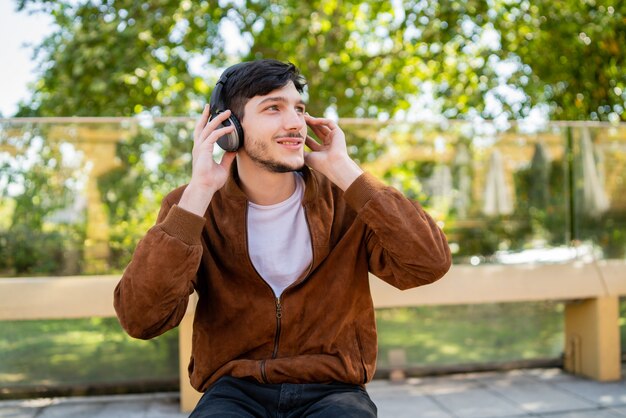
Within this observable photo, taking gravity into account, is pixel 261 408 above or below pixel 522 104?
below

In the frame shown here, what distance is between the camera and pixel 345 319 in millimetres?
2105

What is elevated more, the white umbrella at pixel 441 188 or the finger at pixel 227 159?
the finger at pixel 227 159

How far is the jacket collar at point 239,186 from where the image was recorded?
2.14m

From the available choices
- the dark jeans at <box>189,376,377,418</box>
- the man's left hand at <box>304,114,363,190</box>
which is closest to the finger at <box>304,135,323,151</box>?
the man's left hand at <box>304,114,363,190</box>

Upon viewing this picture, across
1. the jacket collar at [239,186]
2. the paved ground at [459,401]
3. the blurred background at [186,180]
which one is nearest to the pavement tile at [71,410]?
the paved ground at [459,401]

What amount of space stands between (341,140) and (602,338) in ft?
10.2

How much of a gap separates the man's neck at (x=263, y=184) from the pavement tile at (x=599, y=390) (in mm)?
2829

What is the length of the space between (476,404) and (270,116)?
269 cm

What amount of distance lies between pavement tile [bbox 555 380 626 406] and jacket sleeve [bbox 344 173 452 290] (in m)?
2.57

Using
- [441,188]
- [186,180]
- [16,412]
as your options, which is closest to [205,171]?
[186,180]

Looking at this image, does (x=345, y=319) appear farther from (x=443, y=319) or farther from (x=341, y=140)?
(x=443, y=319)

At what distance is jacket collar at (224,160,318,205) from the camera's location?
2.14 meters

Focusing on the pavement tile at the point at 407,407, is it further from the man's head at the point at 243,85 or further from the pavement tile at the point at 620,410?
the man's head at the point at 243,85

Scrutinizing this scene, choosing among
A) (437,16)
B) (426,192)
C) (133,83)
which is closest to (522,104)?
(437,16)
